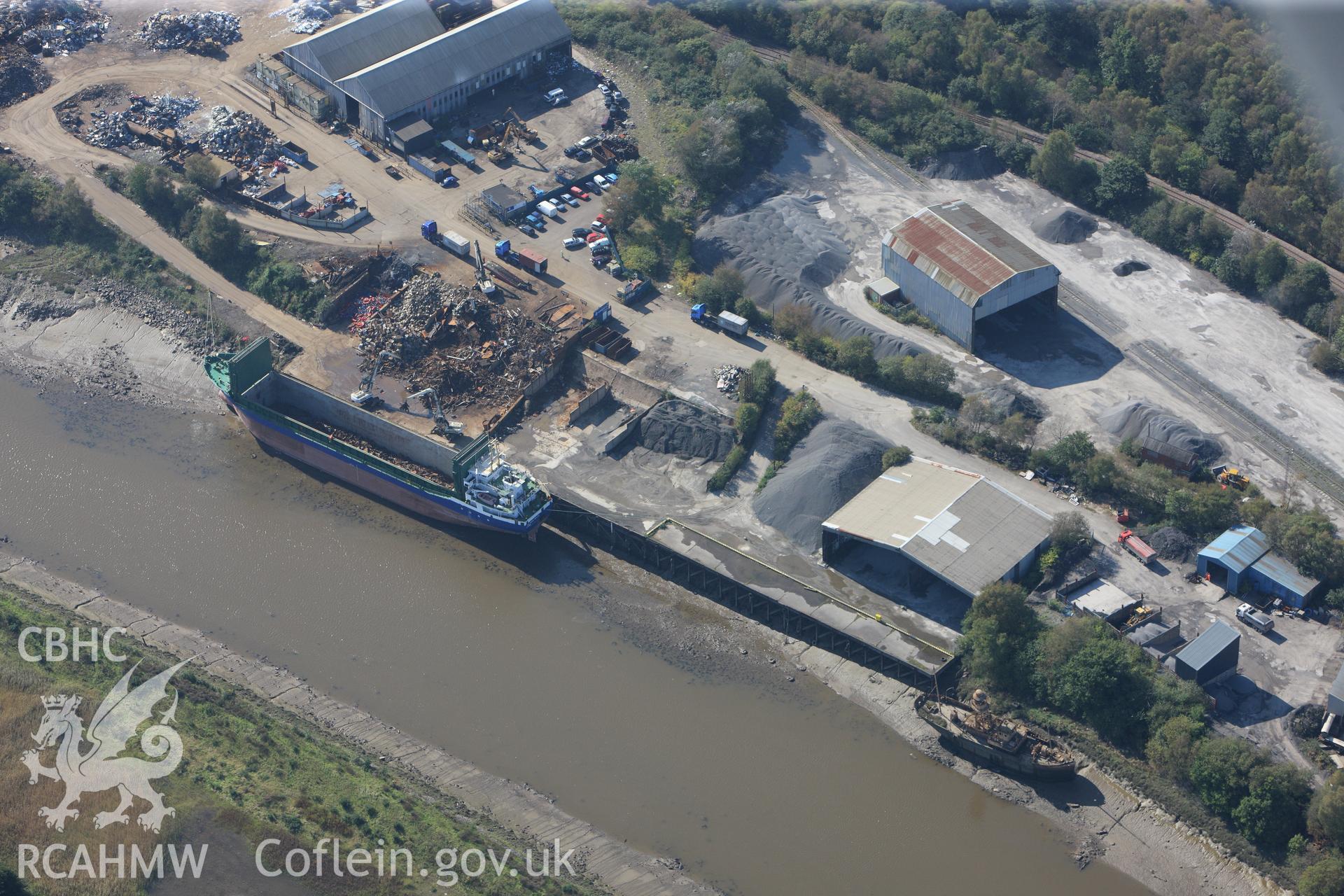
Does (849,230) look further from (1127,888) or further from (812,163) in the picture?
(1127,888)

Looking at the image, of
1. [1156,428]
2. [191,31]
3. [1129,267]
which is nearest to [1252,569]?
[1156,428]

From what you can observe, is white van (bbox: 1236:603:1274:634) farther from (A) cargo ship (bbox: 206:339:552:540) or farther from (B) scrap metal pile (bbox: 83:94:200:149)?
(B) scrap metal pile (bbox: 83:94:200:149)

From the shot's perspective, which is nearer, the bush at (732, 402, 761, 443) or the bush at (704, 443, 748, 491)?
the bush at (704, 443, 748, 491)

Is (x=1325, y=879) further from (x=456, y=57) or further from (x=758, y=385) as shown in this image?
(x=456, y=57)

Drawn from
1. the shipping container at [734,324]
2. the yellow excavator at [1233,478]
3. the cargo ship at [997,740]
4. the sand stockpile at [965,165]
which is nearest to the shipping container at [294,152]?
the shipping container at [734,324]

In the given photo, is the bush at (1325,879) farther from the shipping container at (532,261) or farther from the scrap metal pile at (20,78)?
the scrap metal pile at (20,78)

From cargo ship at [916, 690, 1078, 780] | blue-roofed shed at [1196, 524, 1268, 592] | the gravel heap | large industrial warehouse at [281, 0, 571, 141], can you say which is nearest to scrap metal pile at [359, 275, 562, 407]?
large industrial warehouse at [281, 0, 571, 141]
